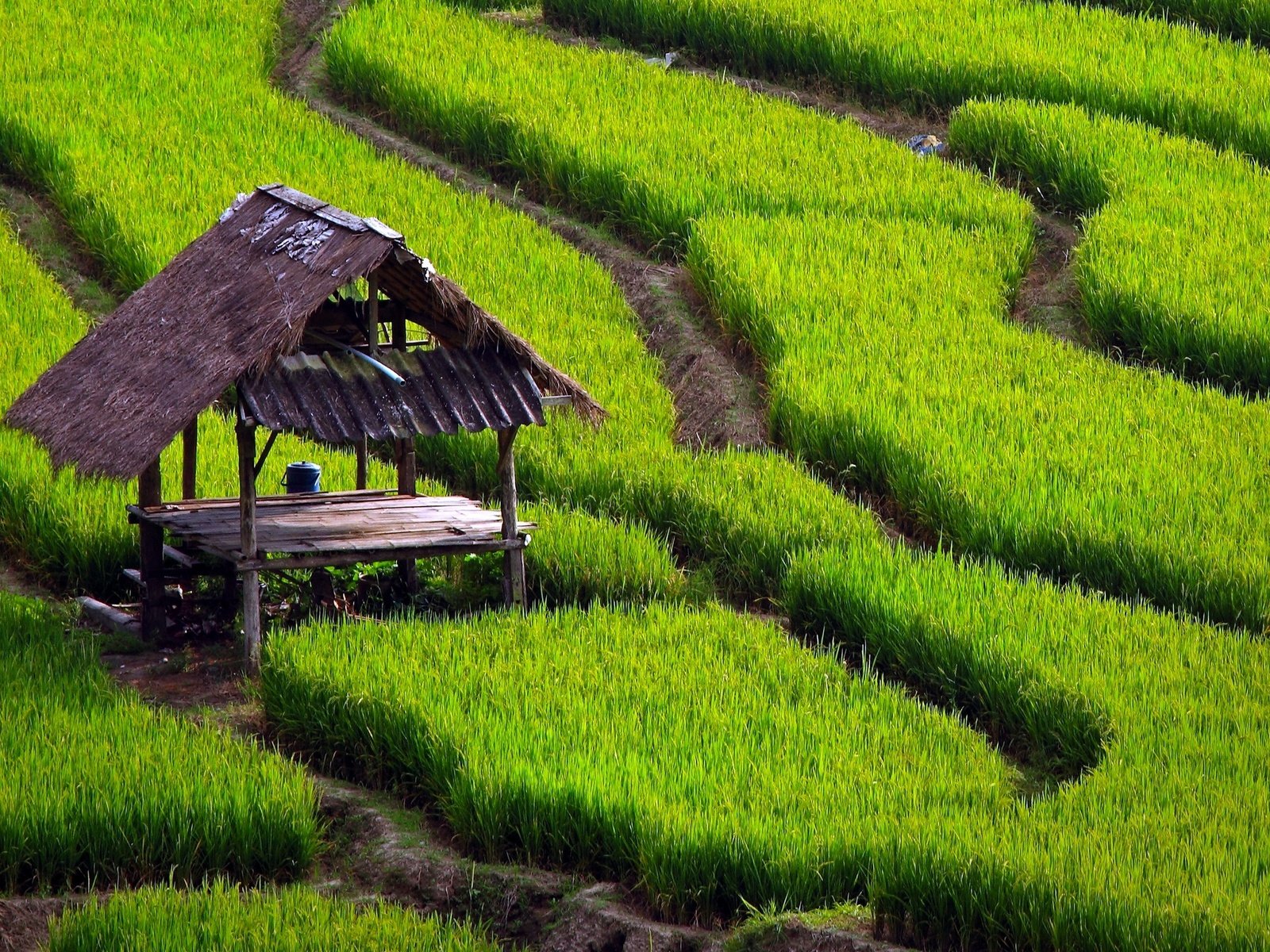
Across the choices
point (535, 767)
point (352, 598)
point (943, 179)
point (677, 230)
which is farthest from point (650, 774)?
point (943, 179)

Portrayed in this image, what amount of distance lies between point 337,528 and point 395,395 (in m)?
→ 0.74

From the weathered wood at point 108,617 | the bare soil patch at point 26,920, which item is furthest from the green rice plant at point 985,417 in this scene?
the bare soil patch at point 26,920

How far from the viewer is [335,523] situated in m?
7.73

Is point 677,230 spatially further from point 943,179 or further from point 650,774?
point 650,774

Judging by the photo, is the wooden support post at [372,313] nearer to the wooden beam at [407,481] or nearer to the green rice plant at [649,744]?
the wooden beam at [407,481]

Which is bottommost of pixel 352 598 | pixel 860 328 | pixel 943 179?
pixel 352 598

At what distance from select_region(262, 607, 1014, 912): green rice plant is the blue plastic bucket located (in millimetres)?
1499

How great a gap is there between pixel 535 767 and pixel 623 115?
8168 mm

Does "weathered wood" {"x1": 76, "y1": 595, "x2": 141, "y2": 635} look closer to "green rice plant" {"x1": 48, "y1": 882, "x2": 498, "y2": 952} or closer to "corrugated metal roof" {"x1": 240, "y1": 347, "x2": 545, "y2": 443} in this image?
"corrugated metal roof" {"x1": 240, "y1": 347, "x2": 545, "y2": 443}

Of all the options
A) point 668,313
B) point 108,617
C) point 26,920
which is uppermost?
point 668,313

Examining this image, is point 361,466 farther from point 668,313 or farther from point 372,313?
→ point 668,313

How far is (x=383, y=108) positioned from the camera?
14.0 metres

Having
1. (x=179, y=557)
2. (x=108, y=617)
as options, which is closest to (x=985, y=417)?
(x=179, y=557)

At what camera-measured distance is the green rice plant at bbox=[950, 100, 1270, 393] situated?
1022 cm
